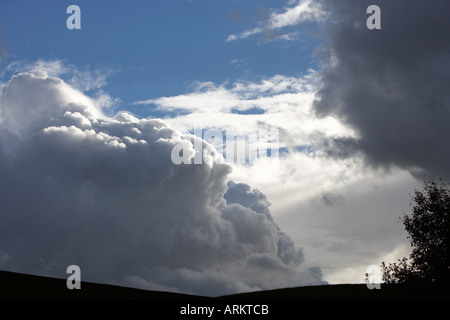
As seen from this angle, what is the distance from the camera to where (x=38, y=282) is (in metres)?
129

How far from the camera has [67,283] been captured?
5236 inches
